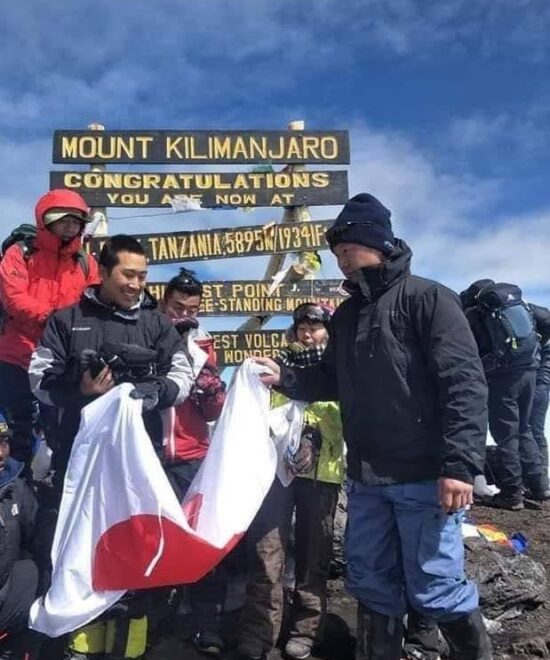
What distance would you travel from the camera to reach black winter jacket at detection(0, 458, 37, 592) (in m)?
3.49

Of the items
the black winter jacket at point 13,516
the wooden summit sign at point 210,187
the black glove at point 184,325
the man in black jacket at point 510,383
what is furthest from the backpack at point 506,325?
the black winter jacket at point 13,516

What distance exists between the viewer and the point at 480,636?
3100 millimetres

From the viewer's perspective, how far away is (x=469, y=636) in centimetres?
309

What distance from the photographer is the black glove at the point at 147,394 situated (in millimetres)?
3385

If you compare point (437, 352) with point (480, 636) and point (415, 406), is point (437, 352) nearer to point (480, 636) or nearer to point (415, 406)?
point (415, 406)

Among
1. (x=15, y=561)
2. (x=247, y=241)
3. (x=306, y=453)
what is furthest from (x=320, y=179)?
(x=15, y=561)

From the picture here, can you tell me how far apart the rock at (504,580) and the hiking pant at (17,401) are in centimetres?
313

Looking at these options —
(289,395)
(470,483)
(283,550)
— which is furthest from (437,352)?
(283,550)

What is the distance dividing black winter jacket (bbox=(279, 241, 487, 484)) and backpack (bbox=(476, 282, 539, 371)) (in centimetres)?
366

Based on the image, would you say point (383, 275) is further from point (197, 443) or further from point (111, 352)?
point (197, 443)

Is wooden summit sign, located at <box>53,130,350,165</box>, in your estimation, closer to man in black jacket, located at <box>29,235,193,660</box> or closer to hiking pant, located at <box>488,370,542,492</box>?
hiking pant, located at <box>488,370,542,492</box>

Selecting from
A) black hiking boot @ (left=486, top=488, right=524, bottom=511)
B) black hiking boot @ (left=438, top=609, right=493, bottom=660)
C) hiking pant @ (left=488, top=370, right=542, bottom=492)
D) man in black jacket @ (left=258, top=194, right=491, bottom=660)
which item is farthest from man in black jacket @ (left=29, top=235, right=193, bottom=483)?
black hiking boot @ (left=486, top=488, right=524, bottom=511)

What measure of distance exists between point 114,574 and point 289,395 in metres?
1.27

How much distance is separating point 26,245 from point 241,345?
3.39m
